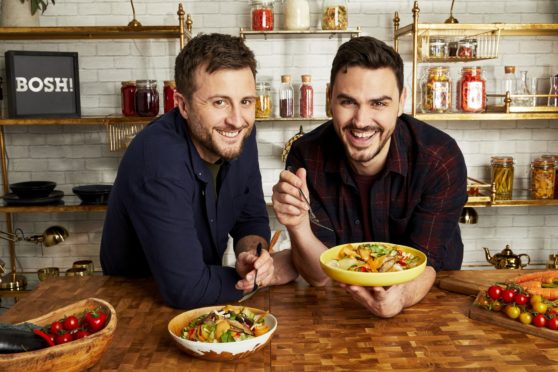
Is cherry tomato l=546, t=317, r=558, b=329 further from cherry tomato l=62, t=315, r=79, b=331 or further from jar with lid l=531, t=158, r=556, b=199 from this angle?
jar with lid l=531, t=158, r=556, b=199

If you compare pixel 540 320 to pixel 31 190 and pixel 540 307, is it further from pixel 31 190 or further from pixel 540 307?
pixel 31 190

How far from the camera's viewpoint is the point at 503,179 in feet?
13.4

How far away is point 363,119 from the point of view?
2160mm

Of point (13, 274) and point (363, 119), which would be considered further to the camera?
point (13, 274)

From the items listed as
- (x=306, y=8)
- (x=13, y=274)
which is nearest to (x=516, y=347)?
(x=306, y=8)

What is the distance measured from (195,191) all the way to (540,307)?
1132 millimetres

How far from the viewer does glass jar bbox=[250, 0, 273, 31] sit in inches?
154

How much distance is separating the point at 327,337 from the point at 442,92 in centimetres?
264

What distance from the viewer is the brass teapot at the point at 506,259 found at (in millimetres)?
4113

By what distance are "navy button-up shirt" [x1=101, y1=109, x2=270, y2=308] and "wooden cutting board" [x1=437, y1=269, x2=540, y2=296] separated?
0.68m

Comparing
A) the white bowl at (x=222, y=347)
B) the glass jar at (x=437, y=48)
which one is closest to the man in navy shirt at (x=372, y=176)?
the white bowl at (x=222, y=347)

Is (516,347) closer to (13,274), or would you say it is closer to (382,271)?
(382,271)

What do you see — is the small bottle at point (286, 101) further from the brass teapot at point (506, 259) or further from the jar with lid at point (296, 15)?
the brass teapot at point (506, 259)

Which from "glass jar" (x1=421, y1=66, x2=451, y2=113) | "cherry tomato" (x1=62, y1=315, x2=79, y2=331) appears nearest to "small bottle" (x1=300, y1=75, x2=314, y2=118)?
"glass jar" (x1=421, y1=66, x2=451, y2=113)
